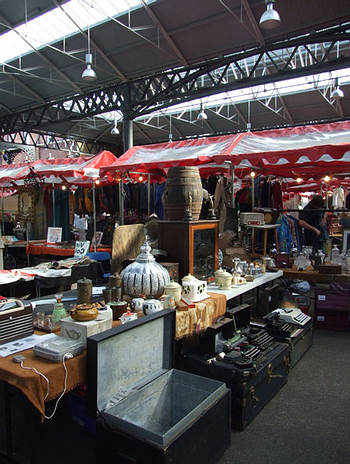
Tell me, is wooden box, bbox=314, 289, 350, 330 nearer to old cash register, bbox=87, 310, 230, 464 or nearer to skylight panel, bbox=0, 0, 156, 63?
old cash register, bbox=87, 310, 230, 464

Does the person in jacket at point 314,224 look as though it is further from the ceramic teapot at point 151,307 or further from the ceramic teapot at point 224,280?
the ceramic teapot at point 151,307

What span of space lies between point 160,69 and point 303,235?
614 centimetres

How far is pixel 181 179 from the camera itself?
2.94 meters

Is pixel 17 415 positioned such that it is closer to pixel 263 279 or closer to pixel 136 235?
Result: pixel 136 235

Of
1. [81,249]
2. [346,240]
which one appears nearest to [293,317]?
[346,240]

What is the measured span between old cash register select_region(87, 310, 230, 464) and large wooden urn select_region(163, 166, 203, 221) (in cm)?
111

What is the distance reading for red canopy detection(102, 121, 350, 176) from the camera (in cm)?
384

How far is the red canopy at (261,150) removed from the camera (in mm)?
3842

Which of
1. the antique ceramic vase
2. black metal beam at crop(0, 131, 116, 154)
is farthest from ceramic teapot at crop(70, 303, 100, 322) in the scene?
black metal beam at crop(0, 131, 116, 154)

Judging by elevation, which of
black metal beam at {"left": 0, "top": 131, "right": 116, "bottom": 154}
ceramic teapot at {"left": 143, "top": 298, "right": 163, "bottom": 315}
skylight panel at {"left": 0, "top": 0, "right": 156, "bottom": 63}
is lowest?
ceramic teapot at {"left": 143, "top": 298, "right": 163, "bottom": 315}

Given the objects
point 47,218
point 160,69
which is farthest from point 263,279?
point 160,69

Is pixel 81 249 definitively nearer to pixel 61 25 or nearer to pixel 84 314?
pixel 84 314

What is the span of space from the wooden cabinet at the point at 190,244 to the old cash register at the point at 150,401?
2.80ft

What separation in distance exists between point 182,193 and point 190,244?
17.0 inches
